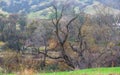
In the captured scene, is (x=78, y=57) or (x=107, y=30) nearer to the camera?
(x=78, y=57)

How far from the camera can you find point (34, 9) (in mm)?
196875

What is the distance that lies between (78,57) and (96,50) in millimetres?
6680

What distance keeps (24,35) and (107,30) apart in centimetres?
1636

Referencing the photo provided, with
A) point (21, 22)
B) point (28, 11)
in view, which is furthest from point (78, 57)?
point (28, 11)

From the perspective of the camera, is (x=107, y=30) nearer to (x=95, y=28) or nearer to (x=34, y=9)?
(x=95, y=28)

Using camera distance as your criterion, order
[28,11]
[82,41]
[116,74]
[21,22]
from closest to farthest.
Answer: [116,74]
[82,41]
[21,22]
[28,11]

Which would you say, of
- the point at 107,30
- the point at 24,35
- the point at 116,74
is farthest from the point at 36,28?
the point at 116,74

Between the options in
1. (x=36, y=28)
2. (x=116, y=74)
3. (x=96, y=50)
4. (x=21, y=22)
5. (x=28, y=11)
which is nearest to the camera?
(x=116, y=74)

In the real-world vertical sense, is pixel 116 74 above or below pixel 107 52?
above

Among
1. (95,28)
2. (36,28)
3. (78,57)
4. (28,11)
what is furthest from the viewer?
(28,11)

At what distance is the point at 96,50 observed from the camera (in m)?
39.6

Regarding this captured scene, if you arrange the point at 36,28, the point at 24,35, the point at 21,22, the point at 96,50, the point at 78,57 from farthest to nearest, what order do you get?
the point at 21,22 → the point at 36,28 → the point at 24,35 → the point at 96,50 → the point at 78,57

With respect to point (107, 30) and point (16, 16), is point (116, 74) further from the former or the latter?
point (16, 16)

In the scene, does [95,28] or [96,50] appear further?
[95,28]
